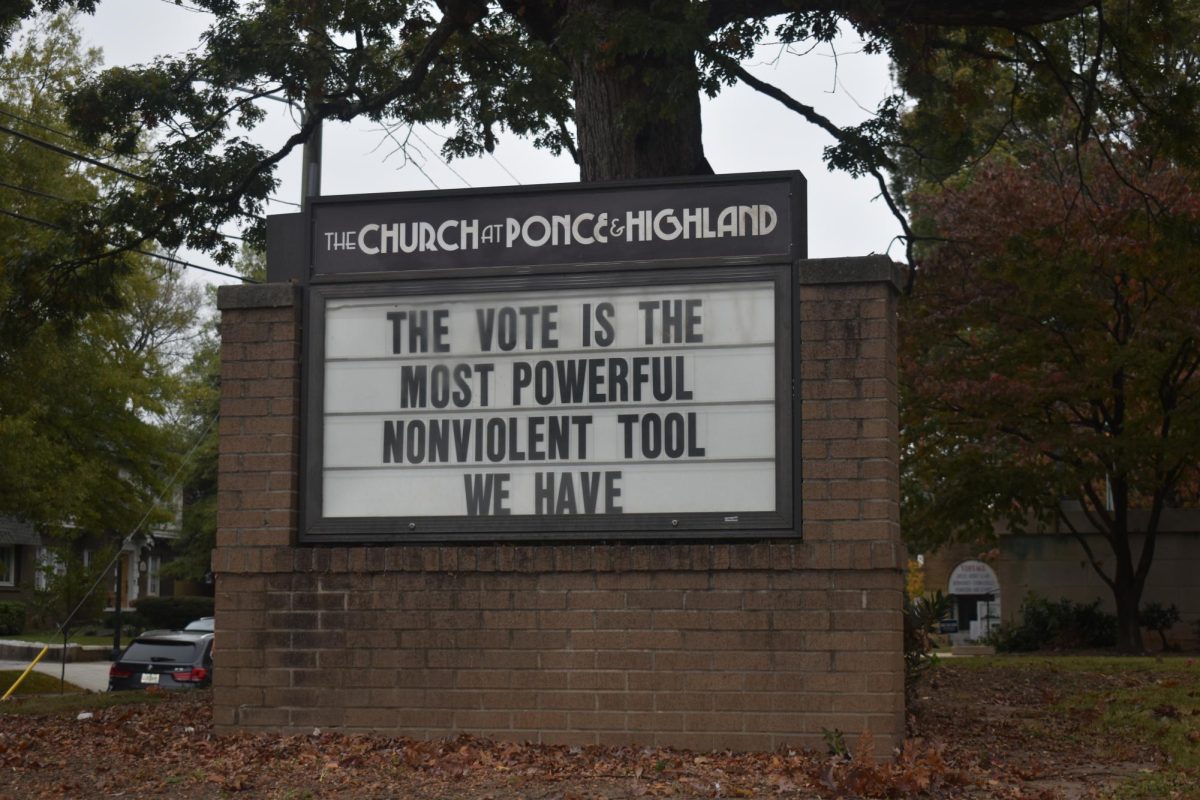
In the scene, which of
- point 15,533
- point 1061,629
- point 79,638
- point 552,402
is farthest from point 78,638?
point 552,402

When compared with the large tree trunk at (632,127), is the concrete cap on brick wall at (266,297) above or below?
below

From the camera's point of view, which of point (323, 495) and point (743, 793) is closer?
point (743, 793)

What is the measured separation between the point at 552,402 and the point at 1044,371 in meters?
14.9

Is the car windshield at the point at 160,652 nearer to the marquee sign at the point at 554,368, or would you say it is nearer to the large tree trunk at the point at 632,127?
the large tree trunk at the point at 632,127

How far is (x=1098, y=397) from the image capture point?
22469mm

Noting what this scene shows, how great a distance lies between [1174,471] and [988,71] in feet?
36.7

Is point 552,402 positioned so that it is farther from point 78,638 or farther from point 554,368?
point 78,638

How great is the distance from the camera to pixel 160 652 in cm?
2014

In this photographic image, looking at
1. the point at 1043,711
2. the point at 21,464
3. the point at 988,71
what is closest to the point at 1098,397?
the point at 988,71

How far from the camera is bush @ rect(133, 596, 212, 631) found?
4556cm

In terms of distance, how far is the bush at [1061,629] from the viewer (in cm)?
2633

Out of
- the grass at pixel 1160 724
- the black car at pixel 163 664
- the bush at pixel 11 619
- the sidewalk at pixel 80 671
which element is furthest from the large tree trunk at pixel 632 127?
the bush at pixel 11 619

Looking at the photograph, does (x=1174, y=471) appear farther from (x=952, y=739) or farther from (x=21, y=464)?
(x=21, y=464)

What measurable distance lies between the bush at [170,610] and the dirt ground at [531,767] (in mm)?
36336
